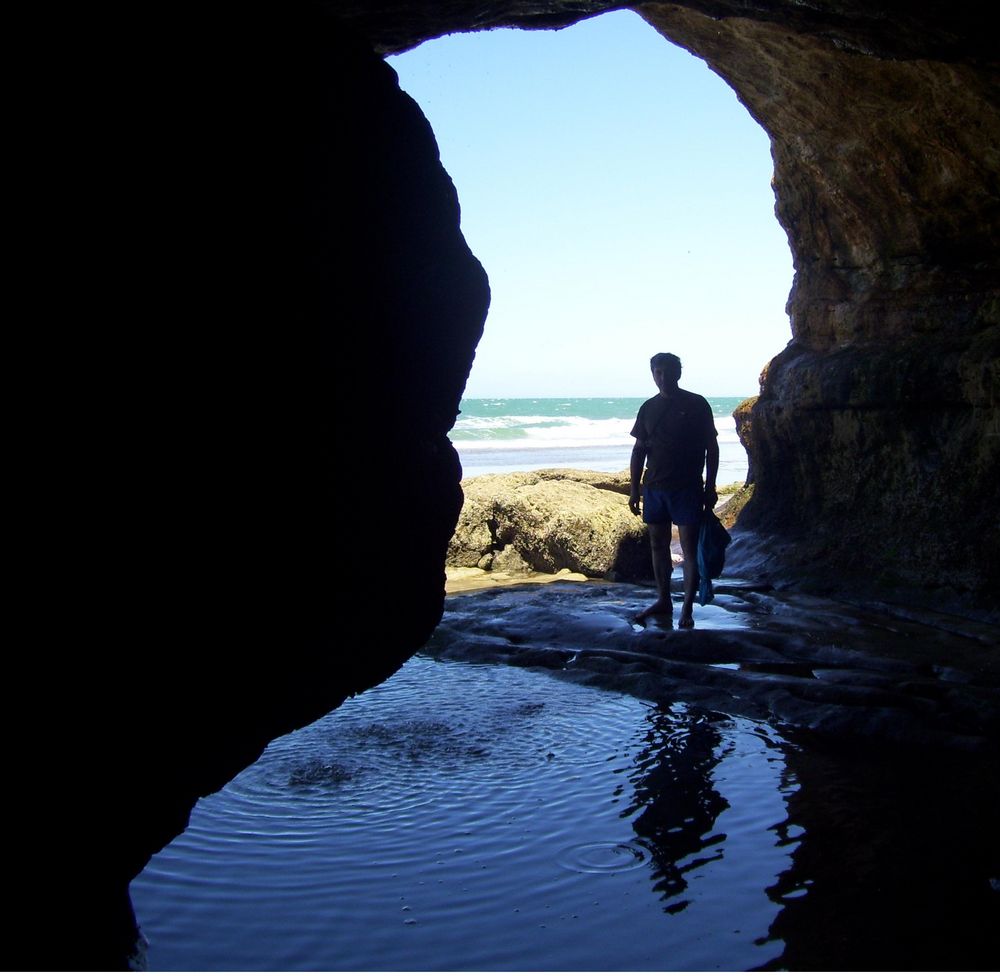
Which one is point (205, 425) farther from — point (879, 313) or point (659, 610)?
point (879, 313)

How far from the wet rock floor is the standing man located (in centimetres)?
44

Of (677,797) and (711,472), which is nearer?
(677,797)

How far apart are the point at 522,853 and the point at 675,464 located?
15.3 ft

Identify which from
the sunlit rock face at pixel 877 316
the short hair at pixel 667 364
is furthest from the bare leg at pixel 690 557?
the sunlit rock face at pixel 877 316

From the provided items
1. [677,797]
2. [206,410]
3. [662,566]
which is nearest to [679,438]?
[662,566]

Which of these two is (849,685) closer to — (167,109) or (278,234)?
(278,234)

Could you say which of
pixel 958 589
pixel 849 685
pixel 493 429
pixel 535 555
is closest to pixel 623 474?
pixel 535 555

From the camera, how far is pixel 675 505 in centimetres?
848

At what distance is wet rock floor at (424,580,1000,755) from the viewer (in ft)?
19.3

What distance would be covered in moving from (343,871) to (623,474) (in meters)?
12.1

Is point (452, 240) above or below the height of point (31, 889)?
above

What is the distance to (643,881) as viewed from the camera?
3.90 meters

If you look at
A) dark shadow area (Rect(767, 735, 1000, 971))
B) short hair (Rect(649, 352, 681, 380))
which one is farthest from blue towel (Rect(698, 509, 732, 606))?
dark shadow area (Rect(767, 735, 1000, 971))

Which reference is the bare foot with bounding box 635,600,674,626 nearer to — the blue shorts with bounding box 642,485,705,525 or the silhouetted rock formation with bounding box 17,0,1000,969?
the blue shorts with bounding box 642,485,705,525
